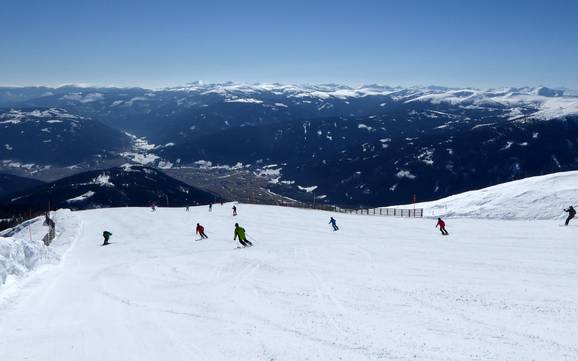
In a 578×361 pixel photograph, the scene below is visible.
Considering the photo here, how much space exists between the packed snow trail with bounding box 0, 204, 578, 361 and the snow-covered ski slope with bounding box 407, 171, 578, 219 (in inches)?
348

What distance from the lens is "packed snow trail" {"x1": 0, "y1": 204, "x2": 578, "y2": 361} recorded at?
433 inches

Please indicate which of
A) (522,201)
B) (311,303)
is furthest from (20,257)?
(522,201)

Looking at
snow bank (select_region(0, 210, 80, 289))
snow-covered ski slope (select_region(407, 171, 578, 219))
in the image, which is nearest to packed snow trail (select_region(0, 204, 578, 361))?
snow bank (select_region(0, 210, 80, 289))

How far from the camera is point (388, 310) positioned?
14.0 meters

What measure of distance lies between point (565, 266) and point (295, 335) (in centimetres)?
1447

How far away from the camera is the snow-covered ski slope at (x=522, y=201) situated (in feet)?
123

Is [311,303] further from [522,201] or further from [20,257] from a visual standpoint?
[522,201]

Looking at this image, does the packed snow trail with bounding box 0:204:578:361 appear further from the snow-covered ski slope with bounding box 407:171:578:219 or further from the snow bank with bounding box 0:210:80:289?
the snow-covered ski slope with bounding box 407:171:578:219

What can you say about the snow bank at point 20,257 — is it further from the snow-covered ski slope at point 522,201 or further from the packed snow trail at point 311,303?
the snow-covered ski slope at point 522,201

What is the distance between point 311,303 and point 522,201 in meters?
32.6

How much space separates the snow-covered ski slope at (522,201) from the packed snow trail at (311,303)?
885 centimetres

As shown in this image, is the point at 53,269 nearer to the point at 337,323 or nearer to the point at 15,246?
the point at 15,246

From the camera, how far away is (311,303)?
585 inches

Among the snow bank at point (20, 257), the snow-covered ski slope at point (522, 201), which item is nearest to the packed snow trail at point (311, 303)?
the snow bank at point (20, 257)
